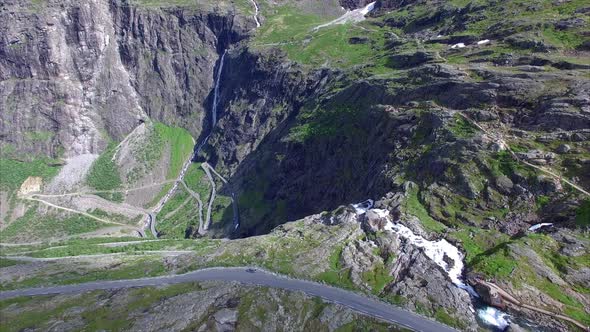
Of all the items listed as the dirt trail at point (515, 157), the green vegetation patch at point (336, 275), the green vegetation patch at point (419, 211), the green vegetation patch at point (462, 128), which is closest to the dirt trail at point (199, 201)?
the green vegetation patch at point (336, 275)

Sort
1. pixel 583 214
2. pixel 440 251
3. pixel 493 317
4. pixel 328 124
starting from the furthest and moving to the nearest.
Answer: pixel 328 124, pixel 440 251, pixel 583 214, pixel 493 317

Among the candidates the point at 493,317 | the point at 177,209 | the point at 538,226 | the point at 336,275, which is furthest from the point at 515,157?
the point at 177,209

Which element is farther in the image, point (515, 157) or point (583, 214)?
point (515, 157)

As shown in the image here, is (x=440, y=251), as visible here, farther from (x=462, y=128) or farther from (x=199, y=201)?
(x=199, y=201)

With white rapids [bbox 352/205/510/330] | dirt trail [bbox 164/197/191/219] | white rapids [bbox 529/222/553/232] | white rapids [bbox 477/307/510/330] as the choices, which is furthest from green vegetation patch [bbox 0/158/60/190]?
white rapids [bbox 529/222/553/232]

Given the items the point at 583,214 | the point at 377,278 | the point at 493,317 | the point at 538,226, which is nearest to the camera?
the point at 493,317

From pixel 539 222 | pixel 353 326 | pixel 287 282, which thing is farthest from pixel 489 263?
pixel 287 282

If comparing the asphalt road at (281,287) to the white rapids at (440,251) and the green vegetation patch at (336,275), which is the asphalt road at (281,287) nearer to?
the green vegetation patch at (336,275)

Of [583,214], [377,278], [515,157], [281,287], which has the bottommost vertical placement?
[281,287]

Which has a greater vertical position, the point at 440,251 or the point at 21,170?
the point at 440,251
